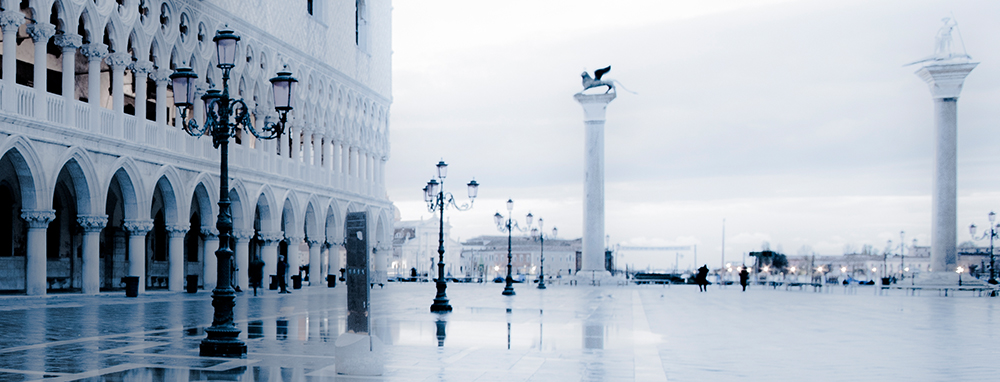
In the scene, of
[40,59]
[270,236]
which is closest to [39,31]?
[40,59]

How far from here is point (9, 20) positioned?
74.8 feet

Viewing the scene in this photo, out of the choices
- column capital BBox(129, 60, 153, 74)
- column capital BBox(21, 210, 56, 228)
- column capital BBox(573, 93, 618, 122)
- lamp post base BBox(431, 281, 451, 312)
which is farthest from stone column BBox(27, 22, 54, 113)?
column capital BBox(573, 93, 618, 122)

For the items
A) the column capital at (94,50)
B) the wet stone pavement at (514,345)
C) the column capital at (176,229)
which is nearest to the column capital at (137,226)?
the column capital at (176,229)

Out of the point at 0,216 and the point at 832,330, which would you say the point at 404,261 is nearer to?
the point at 0,216

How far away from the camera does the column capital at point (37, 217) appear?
2397 centimetres

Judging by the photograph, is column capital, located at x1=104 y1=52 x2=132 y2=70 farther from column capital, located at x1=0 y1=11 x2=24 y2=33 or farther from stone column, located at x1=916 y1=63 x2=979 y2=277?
stone column, located at x1=916 y1=63 x2=979 y2=277

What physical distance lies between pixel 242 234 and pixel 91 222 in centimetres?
961

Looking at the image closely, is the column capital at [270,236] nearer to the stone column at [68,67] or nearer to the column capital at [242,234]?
the column capital at [242,234]

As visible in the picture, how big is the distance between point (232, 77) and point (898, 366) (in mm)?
29531

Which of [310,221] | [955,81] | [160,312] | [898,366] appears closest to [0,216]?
[160,312]

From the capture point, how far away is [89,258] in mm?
26656

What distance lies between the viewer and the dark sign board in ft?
32.3

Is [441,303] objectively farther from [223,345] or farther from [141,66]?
[141,66]

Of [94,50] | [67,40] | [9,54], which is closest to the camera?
[9,54]
